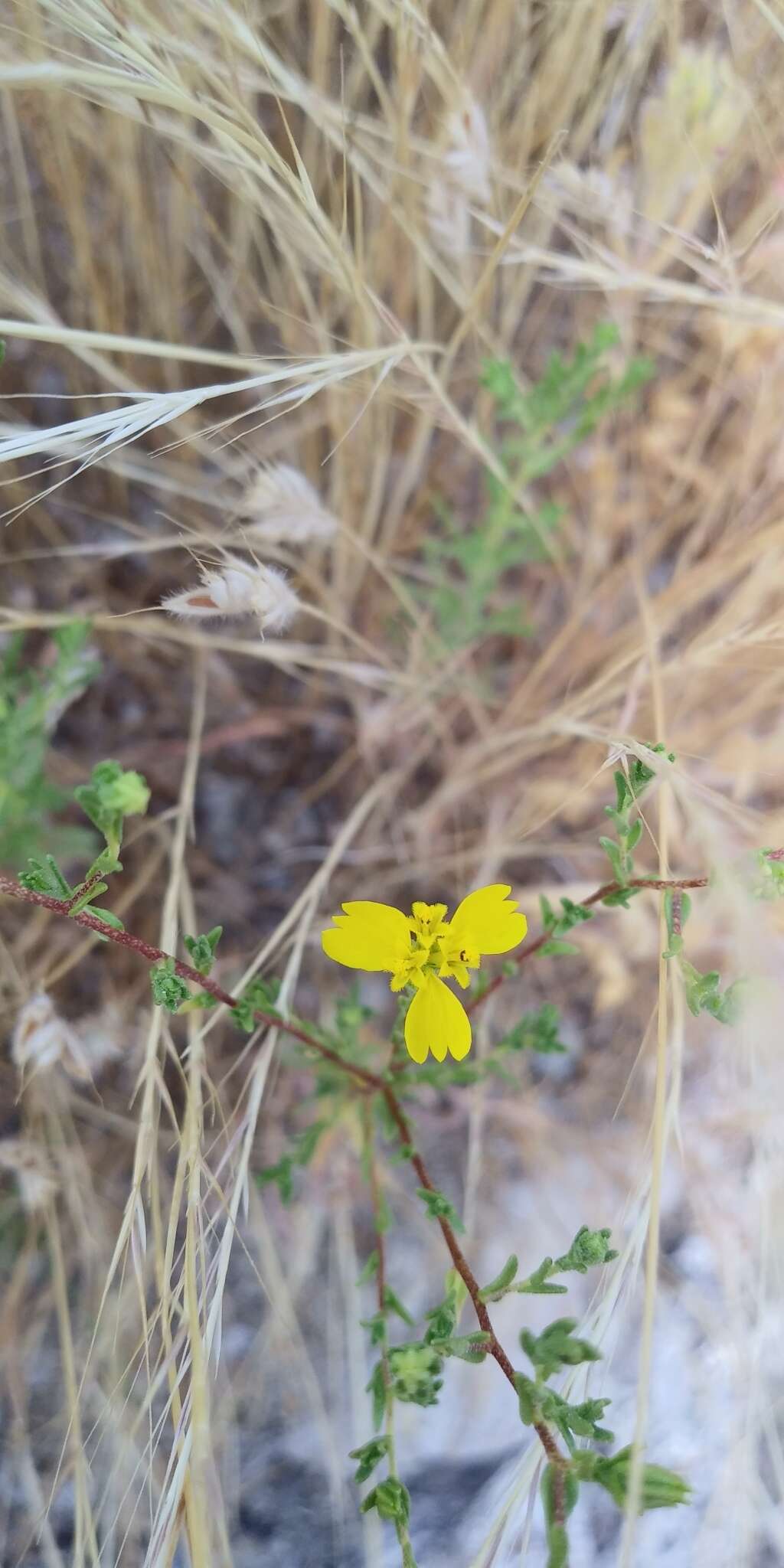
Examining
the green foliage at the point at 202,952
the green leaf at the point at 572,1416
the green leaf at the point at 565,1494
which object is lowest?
the green leaf at the point at 565,1494

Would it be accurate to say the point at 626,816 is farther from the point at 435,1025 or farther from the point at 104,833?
the point at 104,833

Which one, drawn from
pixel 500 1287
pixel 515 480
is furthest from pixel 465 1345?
pixel 515 480

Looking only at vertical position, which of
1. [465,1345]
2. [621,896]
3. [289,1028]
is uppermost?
[621,896]

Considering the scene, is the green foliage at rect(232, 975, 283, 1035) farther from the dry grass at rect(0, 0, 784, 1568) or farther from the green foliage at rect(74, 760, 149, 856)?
the green foliage at rect(74, 760, 149, 856)

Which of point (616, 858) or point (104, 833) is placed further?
point (616, 858)

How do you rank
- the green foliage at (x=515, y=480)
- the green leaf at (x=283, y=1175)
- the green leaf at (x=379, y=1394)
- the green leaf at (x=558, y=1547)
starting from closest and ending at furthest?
the green leaf at (x=558, y=1547), the green leaf at (x=379, y=1394), the green leaf at (x=283, y=1175), the green foliage at (x=515, y=480)

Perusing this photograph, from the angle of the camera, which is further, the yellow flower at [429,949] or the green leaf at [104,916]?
the yellow flower at [429,949]

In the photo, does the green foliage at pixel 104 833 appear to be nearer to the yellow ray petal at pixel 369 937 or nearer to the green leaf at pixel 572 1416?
the yellow ray petal at pixel 369 937

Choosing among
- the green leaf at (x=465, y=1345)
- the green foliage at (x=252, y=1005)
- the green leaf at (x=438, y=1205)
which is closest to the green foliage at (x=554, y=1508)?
the green leaf at (x=465, y=1345)
